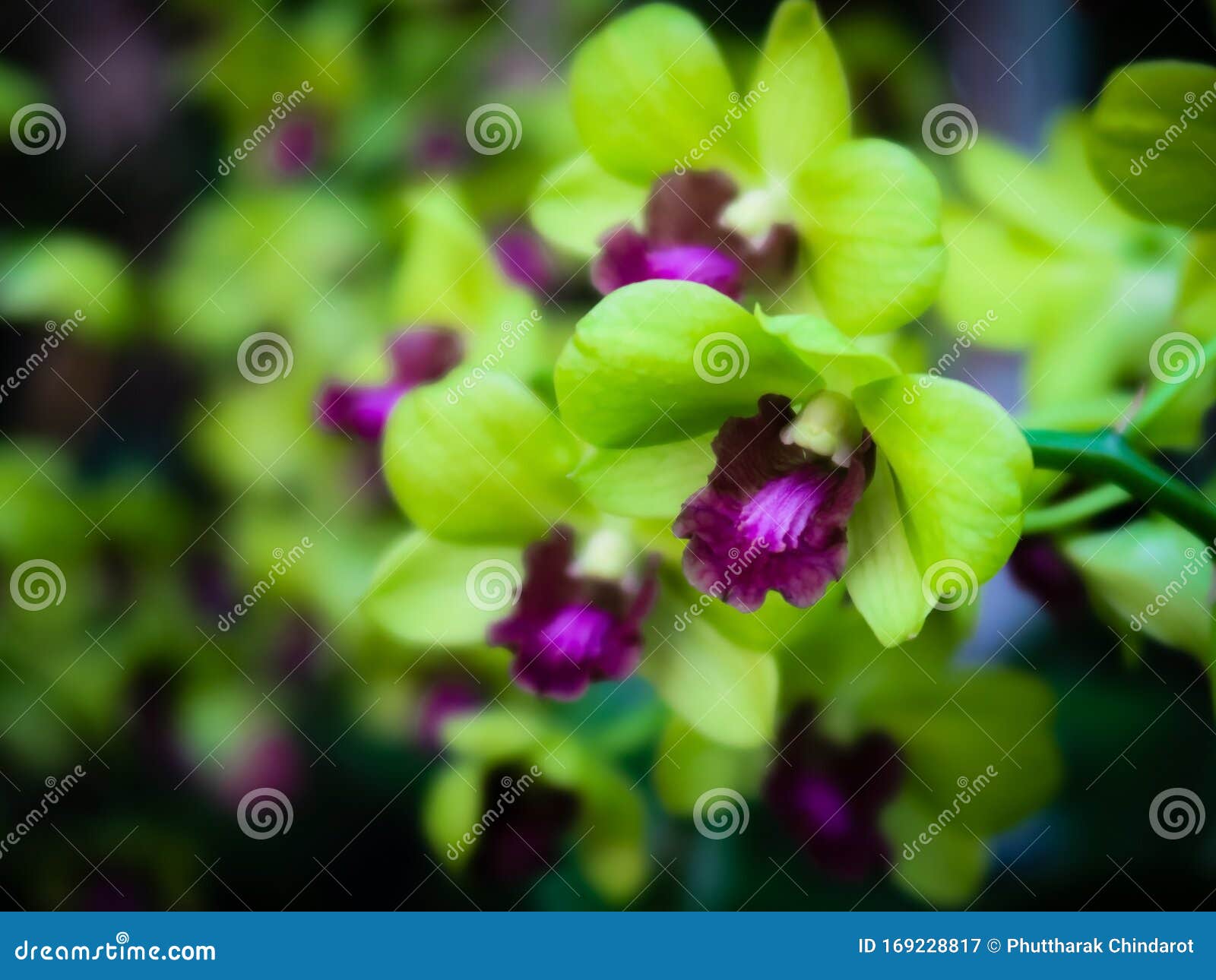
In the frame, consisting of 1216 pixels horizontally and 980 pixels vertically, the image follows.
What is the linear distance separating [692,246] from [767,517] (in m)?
0.23

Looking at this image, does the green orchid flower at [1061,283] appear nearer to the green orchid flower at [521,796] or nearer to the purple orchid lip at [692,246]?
the purple orchid lip at [692,246]

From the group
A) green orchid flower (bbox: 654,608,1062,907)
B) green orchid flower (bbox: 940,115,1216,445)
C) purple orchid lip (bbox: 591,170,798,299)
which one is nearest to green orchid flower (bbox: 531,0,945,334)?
purple orchid lip (bbox: 591,170,798,299)

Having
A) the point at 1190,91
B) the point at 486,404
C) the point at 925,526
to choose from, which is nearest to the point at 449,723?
the point at 486,404

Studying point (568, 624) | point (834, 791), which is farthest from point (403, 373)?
point (834, 791)

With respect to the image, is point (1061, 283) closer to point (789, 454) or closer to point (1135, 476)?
point (1135, 476)

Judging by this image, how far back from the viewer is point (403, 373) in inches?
38.3

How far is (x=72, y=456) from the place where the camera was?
124 centimetres

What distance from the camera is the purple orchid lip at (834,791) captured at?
0.94 metres

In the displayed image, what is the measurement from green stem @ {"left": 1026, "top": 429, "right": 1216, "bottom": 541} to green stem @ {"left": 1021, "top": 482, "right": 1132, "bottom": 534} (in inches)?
2.2

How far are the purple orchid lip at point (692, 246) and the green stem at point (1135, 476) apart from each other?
23 cm

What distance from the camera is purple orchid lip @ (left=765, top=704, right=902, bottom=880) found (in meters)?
0.94

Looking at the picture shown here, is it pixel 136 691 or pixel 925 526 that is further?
pixel 136 691

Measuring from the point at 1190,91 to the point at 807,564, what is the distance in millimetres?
462
